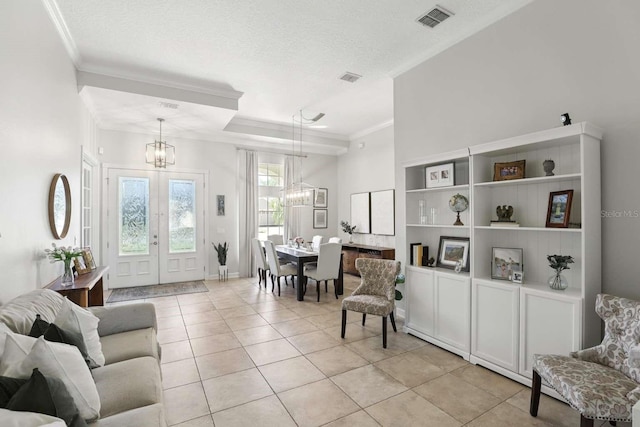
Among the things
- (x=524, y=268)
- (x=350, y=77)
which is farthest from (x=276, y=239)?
(x=524, y=268)

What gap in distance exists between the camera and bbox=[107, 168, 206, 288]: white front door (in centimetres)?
602

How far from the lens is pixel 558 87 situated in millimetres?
2684

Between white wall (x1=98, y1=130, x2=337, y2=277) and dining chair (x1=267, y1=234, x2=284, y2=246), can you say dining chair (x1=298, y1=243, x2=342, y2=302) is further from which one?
white wall (x1=98, y1=130, x2=337, y2=277)

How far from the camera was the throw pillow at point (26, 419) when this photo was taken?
Answer: 3.23 ft

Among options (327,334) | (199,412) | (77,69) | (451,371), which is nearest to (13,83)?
(77,69)

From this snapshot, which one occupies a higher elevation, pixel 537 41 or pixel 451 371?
pixel 537 41

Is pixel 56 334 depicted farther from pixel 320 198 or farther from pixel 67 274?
pixel 320 198

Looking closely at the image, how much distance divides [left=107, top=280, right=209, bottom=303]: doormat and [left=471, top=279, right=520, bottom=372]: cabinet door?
4.63 metres

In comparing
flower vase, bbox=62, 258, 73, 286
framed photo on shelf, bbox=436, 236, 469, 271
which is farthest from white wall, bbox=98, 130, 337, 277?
framed photo on shelf, bbox=436, 236, 469, 271

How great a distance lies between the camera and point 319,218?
8086mm

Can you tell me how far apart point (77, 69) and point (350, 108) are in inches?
160

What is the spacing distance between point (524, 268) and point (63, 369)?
Answer: 133 inches

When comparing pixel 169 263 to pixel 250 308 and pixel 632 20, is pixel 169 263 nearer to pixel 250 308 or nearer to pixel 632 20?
pixel 250 308

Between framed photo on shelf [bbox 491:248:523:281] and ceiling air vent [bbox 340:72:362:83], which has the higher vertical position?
ceiling air vent [bbox 340:72:362:83]
